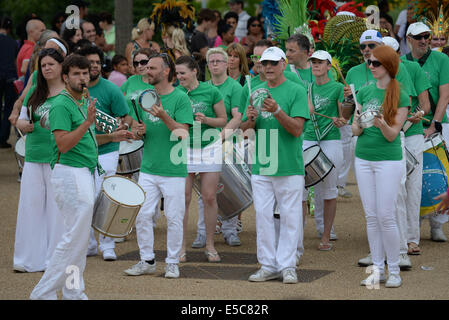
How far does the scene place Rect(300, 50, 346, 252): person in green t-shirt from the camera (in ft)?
27.1

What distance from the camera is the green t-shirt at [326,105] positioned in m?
8.28

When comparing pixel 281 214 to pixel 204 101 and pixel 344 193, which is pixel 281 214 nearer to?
pixel 204 101

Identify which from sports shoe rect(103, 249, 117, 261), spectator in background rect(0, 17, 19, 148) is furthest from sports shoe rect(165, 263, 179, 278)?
spectator in background rect(0, 17, 19, 148)

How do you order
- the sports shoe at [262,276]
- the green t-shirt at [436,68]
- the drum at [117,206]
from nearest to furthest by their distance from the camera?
the drum at [117,206], the sports shoe at [262,276], the green t-shirt at [436,68]

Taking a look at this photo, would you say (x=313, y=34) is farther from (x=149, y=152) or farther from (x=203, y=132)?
(x=149, y=152)

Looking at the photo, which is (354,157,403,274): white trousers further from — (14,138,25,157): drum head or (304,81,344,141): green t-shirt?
(14,138,25,157): drum head

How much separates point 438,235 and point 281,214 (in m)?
2.61

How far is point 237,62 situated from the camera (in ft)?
29.9

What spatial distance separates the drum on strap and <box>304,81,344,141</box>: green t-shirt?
1070mm

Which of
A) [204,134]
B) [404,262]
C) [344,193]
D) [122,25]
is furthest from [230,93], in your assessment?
[122,25]

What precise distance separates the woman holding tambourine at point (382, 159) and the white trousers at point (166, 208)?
1.60 metres

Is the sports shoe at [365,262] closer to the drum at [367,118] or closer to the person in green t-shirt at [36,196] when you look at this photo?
the drum at [367,118]

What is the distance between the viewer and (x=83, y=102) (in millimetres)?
6160

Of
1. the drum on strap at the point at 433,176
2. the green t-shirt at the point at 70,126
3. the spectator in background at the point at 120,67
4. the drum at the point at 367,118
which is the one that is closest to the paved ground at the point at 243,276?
the drum on strap at the point at 433,176
